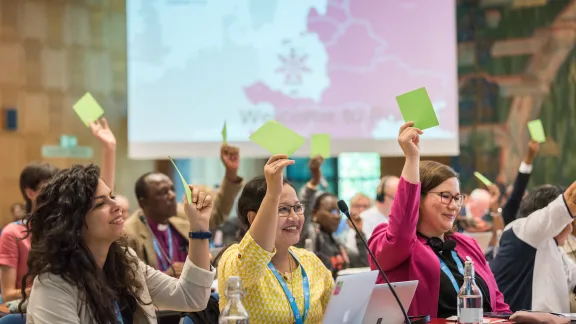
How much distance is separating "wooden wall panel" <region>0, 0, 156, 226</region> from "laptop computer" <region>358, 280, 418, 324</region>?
7174mm

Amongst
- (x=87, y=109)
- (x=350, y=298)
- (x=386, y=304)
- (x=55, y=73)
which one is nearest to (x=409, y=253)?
(x=386, y=304)

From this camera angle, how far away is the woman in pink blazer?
9.70 feet

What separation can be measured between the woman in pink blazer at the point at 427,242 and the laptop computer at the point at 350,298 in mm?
503

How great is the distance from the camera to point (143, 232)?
5.06m

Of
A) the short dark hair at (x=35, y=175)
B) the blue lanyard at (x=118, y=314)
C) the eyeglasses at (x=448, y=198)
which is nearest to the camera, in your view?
the blue lanyard at (x=118, y=314)

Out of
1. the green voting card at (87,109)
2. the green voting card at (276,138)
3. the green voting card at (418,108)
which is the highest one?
the green voting card at (87,109)

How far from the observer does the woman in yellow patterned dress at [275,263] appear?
8.64 ft

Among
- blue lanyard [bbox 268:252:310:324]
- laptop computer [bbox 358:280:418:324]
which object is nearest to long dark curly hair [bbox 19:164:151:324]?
blue lanyard [bbox 268:252:310:324]

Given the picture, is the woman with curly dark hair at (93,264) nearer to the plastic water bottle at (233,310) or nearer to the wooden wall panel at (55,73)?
the plastic water bottle at (233,310)

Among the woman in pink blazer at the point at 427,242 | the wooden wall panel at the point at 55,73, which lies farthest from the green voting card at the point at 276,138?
the wooden wall panel at the point at 55,73

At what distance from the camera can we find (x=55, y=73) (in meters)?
9.37

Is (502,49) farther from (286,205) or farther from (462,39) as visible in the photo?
(286,205)

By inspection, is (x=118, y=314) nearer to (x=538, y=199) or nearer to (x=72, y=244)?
(x=72, y=244)

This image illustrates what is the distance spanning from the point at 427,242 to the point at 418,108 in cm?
58
